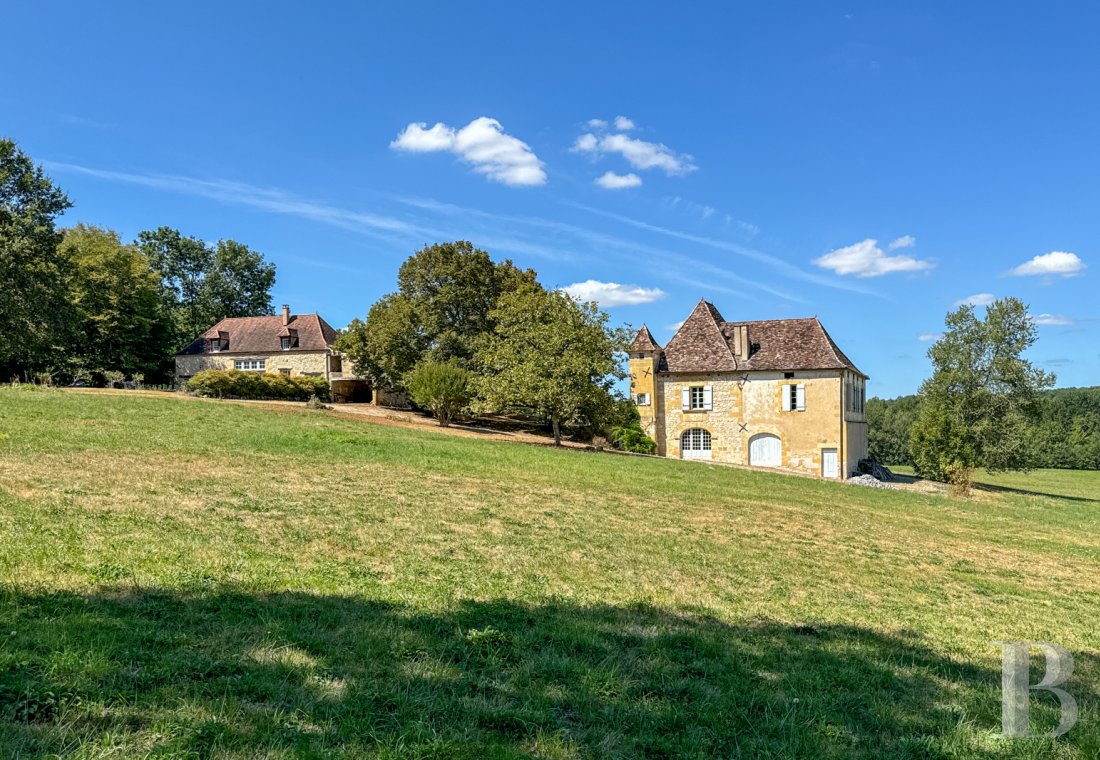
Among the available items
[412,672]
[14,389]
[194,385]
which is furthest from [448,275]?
[412,672]

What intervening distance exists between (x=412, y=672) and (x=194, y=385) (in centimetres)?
3809

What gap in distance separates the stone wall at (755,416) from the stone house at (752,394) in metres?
0.05

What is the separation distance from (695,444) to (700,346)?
590 cm

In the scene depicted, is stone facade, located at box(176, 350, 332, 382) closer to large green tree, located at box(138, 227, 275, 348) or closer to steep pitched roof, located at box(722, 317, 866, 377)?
large green tree, located at box(138, 227, 275, 348)

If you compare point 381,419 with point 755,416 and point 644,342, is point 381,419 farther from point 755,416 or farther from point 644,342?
point 755,416

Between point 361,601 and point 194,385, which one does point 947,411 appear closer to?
point 361,601

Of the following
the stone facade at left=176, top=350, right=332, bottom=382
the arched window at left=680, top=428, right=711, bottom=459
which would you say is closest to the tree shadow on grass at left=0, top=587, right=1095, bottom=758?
the arched window at left=680, top=428, right=711, bottom=459

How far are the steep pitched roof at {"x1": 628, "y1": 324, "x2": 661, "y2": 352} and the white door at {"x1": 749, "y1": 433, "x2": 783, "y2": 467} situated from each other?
308 inches

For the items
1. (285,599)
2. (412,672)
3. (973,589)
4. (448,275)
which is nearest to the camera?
(412,672)

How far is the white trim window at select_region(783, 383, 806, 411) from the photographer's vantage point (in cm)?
3525

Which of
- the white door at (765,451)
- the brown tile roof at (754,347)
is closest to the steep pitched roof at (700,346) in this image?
the brown tile roof at (754,347)

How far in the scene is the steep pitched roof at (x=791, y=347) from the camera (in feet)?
115

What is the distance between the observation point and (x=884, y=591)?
8938 mm

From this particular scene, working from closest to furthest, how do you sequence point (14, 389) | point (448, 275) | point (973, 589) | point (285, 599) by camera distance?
point (285, 599) → point (973, 589) → point (14, 389) → point (448, 275)
